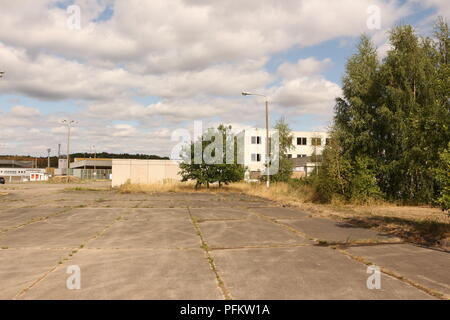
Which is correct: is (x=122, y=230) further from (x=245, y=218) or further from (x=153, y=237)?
(x=245, y=218)

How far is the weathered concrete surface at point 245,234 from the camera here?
8227 mm

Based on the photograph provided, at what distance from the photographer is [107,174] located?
75438 mm

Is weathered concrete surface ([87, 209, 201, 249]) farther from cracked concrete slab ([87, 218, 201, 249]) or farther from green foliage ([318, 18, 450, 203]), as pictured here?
green foliage ([318, 18, 450, 203])

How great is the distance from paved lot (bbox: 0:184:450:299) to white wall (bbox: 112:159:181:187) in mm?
24368

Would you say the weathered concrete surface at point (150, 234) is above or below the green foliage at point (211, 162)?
below

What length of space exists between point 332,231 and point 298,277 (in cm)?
515

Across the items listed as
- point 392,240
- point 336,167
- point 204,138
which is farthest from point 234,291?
point 204,138

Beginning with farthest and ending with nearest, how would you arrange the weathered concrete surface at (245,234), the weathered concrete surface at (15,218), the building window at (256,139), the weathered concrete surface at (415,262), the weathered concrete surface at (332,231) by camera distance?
the building window at (256,139) → the weathered concrete surface at (15,218) → the weathered concrete surface at (332,231) → the weathered concrete surface at (245,234) → the weathered concrete surface at (415,262)

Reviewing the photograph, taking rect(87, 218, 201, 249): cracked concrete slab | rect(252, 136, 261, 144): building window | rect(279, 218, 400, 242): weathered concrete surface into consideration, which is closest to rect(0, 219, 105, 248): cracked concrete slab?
rect(87, 218, 201, 249): cracked concrete slab

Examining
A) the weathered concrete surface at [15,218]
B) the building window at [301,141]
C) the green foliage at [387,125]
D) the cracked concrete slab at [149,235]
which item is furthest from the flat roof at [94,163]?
the cracked concrete slab at [149,235]

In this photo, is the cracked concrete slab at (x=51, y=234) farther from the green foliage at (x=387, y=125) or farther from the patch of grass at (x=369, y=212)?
the green foliage at (x=387, y=125)

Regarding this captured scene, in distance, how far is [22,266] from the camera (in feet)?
19.6

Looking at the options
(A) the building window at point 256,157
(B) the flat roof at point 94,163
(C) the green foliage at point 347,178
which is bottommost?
(C) the green foliage at point 347,178

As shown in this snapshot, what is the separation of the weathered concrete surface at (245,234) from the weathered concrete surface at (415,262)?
185cm
